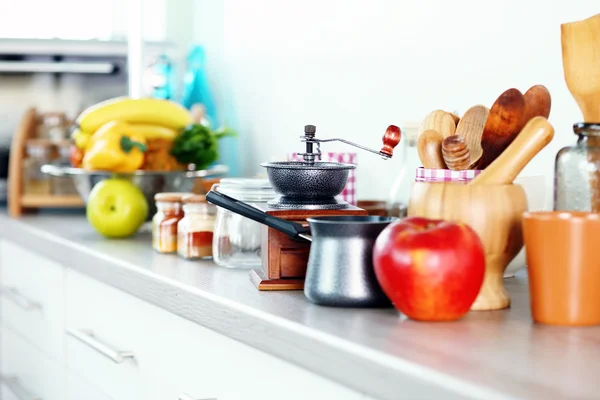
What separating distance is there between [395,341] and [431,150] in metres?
0.35

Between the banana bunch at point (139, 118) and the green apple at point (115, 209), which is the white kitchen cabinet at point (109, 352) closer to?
the green apple at point (115, 209)

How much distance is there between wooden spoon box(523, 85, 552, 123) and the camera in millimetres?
1043

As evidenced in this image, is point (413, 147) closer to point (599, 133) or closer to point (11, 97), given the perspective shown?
point (599, 133)

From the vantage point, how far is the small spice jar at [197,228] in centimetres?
141

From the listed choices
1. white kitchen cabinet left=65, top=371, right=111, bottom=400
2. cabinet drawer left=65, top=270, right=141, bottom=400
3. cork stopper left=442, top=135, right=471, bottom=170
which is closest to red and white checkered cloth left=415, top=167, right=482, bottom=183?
cork stopper left=442, top=135, right=471, bottom=170

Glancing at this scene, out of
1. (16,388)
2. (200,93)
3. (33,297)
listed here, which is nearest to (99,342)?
(33,297)

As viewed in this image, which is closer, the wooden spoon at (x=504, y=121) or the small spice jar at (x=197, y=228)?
the wooden spoon at (x=504, y=121)

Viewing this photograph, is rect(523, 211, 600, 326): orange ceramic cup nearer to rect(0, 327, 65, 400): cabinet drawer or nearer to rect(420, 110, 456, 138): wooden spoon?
rect(420, 110, 456, 138): wooden spoon

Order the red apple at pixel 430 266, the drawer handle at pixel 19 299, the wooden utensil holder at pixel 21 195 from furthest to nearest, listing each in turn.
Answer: the wooden utensil holder at pixel 21 195, the drawer handle at pixel 19 299, the red apple at pixel 430 266

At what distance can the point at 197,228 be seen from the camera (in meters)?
1.41

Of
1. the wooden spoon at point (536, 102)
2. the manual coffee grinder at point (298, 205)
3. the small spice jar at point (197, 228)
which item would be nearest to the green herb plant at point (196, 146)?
the small spice jar at point (197, 228)

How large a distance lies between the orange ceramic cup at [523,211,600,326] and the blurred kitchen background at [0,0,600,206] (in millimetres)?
391

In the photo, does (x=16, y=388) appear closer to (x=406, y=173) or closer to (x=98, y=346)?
(x=98, y=346)

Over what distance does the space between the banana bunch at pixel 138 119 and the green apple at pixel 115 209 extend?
0.17 meters
